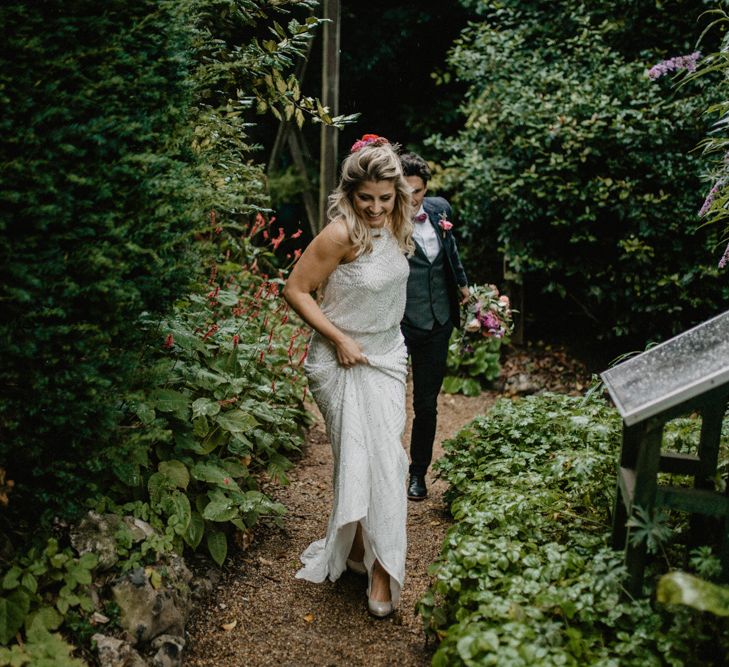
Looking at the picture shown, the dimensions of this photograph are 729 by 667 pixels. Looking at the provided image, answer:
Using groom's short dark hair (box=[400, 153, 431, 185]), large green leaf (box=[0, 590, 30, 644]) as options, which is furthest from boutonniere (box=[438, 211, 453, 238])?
large green leaf (box=[0, 590, 30, 644])

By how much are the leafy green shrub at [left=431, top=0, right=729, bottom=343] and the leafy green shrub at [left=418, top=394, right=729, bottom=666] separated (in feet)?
10.2

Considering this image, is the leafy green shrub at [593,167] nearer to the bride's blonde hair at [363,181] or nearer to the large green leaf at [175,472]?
the bride's blonde hair at [363,181]

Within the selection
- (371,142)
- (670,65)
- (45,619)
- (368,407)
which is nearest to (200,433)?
(368,407)

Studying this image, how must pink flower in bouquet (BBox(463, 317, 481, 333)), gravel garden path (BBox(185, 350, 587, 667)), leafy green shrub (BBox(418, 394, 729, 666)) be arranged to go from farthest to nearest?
pink flower in bouquet (BBox(463, 317, 481, 333))
gravel garden path (BBox(185, 350, 587, 667))
leafy green shrub (BBox(418, 394, 729, 666))

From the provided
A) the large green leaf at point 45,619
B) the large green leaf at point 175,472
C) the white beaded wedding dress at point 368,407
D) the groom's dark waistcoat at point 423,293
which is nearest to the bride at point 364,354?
the white beaded wedding dress at point 368,407

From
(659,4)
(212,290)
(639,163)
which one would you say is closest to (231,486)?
(212,290)

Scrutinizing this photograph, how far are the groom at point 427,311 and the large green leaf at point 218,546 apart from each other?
1.65 metres

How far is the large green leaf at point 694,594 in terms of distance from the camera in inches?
81.6

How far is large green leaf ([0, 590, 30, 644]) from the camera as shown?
2441 mm

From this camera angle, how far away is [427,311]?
4.64m

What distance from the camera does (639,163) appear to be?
667 centimetres

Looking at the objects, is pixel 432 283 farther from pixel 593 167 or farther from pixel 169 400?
pixel 593 167

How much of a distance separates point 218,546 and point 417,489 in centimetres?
171

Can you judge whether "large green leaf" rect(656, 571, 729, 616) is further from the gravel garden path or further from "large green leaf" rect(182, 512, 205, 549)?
"large green leaf" rect(182, 512, 205, 549)
